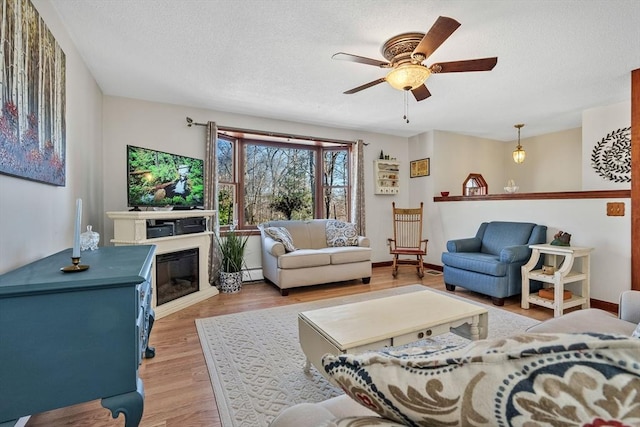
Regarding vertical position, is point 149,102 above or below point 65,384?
above

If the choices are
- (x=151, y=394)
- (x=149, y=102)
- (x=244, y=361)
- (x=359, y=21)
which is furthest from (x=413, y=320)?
→ (x=149, y=102)

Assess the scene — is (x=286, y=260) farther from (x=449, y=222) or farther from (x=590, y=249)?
(x=590, y=249)

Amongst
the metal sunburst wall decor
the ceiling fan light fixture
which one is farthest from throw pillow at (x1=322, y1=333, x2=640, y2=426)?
the metal sunburst wall decor

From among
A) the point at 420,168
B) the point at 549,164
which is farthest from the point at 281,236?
the point at 549,164

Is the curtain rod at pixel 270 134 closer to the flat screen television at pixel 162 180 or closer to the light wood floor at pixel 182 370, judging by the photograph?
the flat screen television at pixel 162 180

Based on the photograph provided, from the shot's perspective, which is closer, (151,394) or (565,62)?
(151,394)

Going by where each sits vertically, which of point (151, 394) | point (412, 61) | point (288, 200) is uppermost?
point (412, 61)

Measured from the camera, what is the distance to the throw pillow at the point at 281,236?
3.95 m

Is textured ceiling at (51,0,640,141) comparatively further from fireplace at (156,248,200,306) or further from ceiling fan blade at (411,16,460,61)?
fireplace at (156,248,200,306)

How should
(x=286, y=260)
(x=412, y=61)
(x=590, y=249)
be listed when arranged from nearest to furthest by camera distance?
(x=412, y=61)
(x=590, y=249)
(x=286, y=260)

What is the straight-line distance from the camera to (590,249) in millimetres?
3105

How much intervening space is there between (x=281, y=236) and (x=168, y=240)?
1.39m

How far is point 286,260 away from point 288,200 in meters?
1.47

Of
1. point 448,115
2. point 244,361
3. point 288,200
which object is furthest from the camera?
point 288,200
